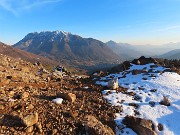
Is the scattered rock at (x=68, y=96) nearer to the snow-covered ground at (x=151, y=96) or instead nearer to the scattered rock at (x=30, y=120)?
the snow-covered ground at (x=151, y=96)

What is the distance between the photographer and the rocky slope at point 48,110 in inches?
579

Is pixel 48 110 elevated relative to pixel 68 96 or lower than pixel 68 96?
lower

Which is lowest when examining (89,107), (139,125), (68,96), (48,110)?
(139,125)

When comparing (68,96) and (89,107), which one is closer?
(89,107)

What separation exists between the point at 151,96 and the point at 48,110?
35.7 ft

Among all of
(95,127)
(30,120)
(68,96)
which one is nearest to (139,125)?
(95,127)

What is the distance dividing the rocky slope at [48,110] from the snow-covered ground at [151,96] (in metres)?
1.41

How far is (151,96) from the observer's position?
76.7 feet

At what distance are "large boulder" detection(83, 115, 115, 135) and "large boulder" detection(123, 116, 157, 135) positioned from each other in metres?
2.06

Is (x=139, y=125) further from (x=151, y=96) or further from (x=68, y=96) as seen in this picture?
(x=151, y=96)

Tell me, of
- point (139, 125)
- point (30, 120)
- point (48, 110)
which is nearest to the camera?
point (30, 120)

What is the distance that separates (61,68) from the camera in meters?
58.0

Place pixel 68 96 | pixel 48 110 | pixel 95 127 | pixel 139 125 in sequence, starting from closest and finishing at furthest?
pixel 95 127 < pixel 48 110 < pixel 139 125 < pixel 68 96

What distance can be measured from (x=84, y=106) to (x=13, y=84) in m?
6.70
